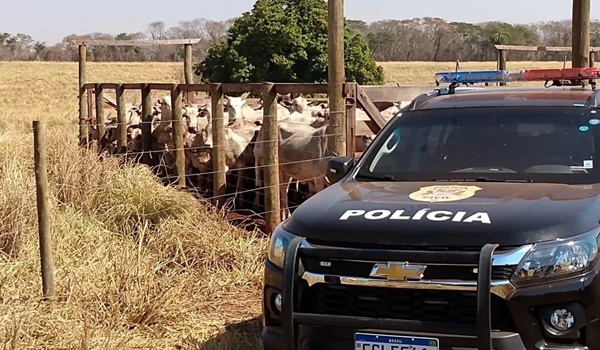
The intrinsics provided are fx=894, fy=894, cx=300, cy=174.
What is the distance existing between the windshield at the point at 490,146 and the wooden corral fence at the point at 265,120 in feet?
10.6

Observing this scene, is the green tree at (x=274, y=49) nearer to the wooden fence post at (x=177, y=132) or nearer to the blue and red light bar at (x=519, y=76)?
the wooden fence post at (x=177, y=132)

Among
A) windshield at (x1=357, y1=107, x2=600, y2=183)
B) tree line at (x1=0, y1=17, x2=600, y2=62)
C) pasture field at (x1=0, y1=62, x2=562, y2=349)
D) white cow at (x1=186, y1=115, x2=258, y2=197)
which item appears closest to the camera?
windshield at (x1=357, y1=107, x2=600, y2=183)

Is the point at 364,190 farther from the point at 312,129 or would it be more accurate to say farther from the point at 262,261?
the point at 312,129

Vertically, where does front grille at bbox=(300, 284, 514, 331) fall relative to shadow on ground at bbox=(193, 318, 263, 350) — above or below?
above

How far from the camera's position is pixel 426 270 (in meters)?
4.22

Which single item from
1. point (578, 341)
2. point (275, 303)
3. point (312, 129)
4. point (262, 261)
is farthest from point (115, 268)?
point (312, 129)

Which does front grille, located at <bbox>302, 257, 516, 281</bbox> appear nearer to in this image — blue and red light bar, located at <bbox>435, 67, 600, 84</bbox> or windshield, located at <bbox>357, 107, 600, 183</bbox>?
windshield, located at <bbox>357, 107, 600, 183</bbox>

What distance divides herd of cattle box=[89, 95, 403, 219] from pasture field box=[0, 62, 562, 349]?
1508 mm

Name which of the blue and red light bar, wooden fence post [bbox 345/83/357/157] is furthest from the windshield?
wooden fence post [bbox 345/83/357/157]

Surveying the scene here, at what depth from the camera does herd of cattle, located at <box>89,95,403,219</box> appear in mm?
11000

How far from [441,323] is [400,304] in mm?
243

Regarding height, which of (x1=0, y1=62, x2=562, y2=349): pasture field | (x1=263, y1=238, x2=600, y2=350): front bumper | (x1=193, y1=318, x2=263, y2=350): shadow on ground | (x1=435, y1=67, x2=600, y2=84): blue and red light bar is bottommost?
(x1=193, y1=318, x2=263, y2=350): shadow on ground

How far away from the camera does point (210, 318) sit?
6.69 meters

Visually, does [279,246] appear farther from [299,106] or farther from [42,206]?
[299,106]
